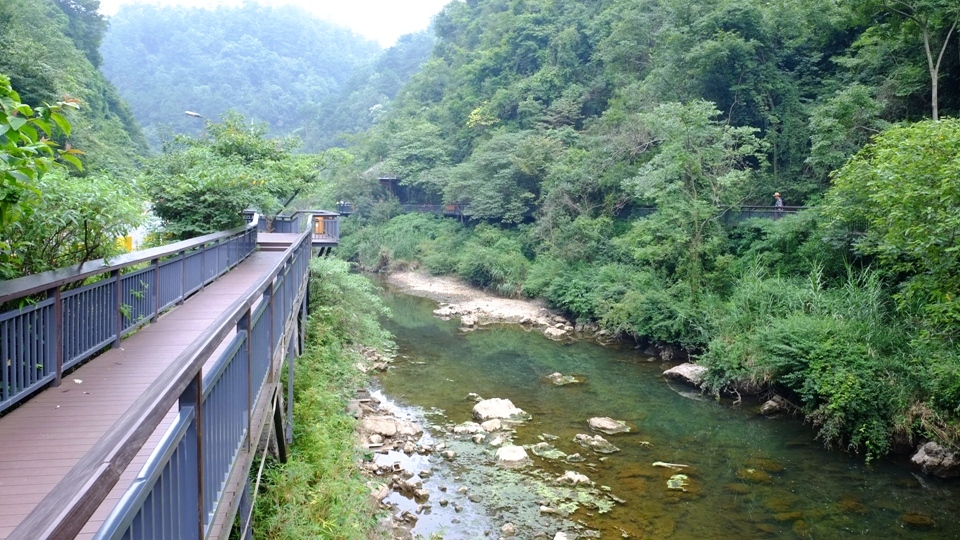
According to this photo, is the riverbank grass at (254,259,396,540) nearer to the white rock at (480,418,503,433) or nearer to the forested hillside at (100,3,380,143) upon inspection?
the white rock at (480,418,503,433)

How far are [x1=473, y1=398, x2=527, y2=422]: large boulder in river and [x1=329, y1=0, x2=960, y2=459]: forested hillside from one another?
212 inches

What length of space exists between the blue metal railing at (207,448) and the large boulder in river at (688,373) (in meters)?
13.7

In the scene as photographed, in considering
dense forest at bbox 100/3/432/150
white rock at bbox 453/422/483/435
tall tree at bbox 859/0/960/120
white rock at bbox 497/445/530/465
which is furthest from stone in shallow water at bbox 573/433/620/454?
dense forest at bbox 100/3/432/150

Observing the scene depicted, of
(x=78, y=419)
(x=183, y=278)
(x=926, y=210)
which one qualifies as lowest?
(x=78, y=419)

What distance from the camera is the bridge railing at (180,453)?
59.4 inches

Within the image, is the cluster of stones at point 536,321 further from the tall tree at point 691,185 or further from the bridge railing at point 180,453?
the bridge railing at point 180,453

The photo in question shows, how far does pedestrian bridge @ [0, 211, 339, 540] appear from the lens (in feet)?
6.20

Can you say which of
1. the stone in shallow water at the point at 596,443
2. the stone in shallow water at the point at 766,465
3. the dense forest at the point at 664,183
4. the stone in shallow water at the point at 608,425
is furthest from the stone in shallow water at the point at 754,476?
the stone in shallow water at the point at 608,425

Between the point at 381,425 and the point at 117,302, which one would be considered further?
the point at 381,425

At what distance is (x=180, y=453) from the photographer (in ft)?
8.36

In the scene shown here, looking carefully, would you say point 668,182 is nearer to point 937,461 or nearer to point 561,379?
point 561,379

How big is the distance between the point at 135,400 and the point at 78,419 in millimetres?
2146

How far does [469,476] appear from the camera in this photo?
36.2 ft

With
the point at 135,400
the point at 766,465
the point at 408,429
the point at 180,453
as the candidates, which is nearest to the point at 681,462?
the point at 766,465
